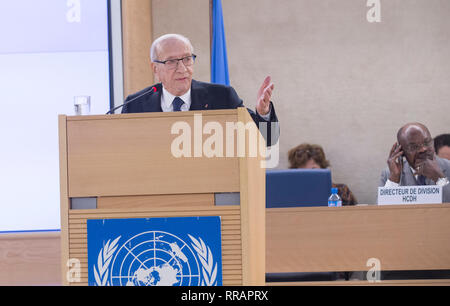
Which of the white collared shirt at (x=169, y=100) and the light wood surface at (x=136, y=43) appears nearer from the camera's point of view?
the white collared shirt at (x=169, y=100)

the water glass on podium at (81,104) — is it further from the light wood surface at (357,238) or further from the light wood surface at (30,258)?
the light wood surface at (30,258)

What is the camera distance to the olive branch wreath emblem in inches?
61.8

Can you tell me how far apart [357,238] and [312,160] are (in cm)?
222

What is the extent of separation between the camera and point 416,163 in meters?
3.56

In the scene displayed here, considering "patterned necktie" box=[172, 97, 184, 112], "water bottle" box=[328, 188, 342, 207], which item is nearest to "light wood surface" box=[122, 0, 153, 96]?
"water bottle" box=[328, 188, 342, 207]

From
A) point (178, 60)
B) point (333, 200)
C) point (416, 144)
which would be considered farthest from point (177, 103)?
point (416, 144)

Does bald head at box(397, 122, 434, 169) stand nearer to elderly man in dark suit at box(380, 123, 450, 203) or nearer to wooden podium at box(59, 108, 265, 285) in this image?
elderly man in dark suit at box(380, 123, 450, 203)

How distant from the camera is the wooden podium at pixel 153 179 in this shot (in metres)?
1.60

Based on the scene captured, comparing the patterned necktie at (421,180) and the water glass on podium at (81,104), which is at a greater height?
the water glass on podium at (81,104)

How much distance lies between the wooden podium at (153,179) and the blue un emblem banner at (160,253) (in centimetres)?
3

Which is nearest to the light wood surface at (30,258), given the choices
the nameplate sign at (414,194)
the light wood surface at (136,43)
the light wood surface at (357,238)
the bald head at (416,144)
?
the light wood surface at (136,43)

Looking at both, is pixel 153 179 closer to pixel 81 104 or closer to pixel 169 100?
pixel 81 104

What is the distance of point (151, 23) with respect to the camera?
5.70 metres
